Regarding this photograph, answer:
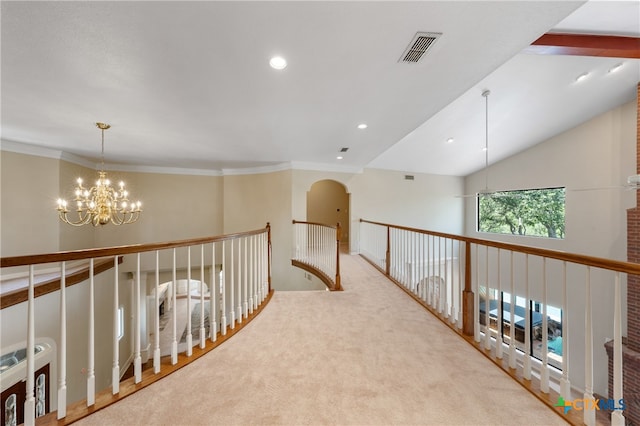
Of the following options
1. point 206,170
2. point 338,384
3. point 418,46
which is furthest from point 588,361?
point 206,170

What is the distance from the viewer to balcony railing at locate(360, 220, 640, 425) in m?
1.48

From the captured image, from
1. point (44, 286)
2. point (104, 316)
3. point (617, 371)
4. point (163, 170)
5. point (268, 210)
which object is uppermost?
point (163, 170)

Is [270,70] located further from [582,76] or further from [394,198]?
[394,198]

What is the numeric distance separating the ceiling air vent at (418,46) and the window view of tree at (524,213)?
5324mm

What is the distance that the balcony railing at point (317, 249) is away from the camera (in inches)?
205

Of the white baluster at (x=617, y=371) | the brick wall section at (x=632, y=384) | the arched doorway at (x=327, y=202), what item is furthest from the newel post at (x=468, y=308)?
the arched doorway at (x=327, y=202)

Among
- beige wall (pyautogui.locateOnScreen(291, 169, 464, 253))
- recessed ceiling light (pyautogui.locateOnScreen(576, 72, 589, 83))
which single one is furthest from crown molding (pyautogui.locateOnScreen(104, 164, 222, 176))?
recessed ceiling light (pyautogui.locateOnScreen(576, 72, 589, 83))

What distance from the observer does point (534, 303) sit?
270 inches

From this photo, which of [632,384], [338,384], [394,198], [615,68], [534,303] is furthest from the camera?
[394,198]

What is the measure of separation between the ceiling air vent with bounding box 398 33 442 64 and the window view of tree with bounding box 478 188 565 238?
17.5ft

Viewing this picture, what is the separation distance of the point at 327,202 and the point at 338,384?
29.4ft

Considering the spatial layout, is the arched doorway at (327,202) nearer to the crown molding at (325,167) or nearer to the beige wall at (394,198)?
the beige wall at (394,198)

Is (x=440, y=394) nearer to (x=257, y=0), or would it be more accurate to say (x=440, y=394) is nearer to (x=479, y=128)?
(x=257, y=0)

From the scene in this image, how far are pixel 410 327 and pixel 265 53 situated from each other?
3.15 m
